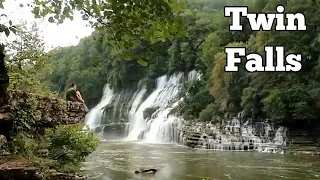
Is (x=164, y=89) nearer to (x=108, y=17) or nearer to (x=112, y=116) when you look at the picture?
(x=112, y=116)

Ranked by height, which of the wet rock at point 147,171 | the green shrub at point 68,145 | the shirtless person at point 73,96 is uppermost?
the shirtless person at point 73,96

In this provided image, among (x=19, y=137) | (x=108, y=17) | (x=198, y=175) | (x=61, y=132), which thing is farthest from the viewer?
(x=198, y=175)

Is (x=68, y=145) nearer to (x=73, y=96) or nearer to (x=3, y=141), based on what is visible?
(x=73, y=96)

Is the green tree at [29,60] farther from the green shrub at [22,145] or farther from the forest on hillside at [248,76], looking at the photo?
the green shrub at [22,145]

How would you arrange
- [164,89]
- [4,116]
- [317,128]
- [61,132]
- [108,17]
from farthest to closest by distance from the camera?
[164,89]
[317,128]
[61,132]
[4,116]
[108,17]

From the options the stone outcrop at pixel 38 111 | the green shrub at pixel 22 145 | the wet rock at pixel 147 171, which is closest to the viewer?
the stone outcrop at pixel 38 111

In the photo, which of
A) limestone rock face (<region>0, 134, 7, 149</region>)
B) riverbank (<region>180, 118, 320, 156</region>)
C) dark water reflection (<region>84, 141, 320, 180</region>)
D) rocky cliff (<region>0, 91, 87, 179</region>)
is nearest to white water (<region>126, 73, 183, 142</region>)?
riverbank (<region>180, 118, 320, 156</region>)

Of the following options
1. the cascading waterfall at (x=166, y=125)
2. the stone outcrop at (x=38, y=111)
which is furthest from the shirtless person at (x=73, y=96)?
the cascading waterfall at (x=166, y=125)

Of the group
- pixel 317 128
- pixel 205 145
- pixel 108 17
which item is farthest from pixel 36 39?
pixel 317 128

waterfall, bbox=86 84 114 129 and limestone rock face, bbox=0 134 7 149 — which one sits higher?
waterfall, bbox=86 84 114 129

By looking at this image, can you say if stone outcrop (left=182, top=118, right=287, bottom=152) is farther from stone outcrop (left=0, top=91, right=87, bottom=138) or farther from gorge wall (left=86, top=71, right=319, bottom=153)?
stone outcrop (left=0, top=91, right=87, bottom=138)

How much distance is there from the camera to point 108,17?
4.05 metres

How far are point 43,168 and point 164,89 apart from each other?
38.0m

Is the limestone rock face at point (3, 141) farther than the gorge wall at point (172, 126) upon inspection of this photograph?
No
